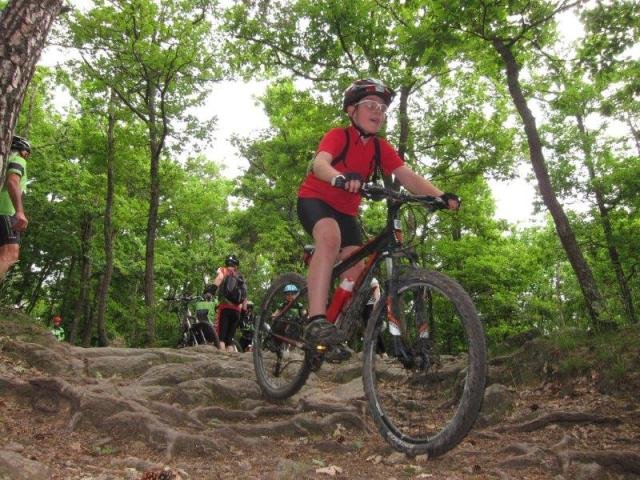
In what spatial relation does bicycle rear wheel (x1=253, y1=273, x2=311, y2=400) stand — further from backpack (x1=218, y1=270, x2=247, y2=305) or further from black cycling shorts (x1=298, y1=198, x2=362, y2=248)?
backpack (x1=218, y1=270, x2=247, y2=305)

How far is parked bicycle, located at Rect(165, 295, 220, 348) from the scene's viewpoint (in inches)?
513

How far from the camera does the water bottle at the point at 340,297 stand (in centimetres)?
440

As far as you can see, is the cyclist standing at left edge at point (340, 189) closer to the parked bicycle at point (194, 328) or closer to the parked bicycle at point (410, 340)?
the parked bicycle at point (410, 340)

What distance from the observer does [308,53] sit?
51.0 feet

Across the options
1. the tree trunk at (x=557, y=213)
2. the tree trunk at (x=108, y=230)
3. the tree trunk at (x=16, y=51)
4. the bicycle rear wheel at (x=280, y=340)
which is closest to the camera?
the tree trunk at (x=16, y=51)

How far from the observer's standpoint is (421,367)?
12.0 feet

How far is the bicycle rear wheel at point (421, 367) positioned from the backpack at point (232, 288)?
24.7 feet

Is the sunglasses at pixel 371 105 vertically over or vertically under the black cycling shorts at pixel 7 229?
over

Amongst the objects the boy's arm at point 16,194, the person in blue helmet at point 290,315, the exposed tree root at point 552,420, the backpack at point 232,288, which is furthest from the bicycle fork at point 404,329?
the backpack at point 232,288

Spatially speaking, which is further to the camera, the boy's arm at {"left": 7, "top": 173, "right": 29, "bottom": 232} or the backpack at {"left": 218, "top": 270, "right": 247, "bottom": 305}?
the backpack at {"left": 218, "top": 270, "right": 247, "bottom": 305}

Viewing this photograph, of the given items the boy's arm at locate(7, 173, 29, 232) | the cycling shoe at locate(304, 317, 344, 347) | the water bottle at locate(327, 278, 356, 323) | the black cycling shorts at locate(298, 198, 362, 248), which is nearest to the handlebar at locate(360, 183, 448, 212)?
the black cycling shorts at locate(298, 198, 362, 248)

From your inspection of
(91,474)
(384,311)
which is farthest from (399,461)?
(91,474)

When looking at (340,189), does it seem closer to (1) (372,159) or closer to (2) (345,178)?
(1) (372,159)

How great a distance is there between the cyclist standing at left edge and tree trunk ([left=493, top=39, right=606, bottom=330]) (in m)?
4.50
